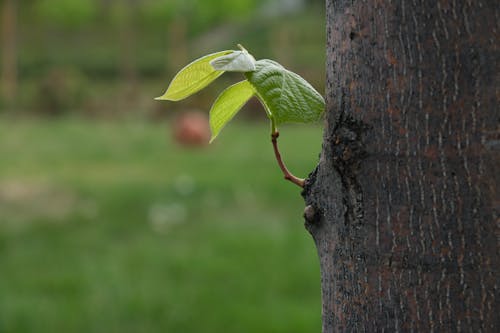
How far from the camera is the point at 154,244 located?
155 inches

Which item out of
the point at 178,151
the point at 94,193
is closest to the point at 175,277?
the point at 94,193

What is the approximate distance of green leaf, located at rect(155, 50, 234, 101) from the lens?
56 cm

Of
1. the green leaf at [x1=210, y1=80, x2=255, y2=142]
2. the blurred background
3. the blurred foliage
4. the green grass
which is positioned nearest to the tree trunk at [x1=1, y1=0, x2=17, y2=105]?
the blurred foliage

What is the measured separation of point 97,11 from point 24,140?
7075mm

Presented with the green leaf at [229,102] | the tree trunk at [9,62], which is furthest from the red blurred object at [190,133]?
the green leaf at [229,102]

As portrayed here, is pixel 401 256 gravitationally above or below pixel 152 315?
above

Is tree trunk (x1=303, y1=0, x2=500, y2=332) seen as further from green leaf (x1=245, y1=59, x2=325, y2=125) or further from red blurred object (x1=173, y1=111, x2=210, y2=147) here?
red blurred object (x1=173, y1=111, x2=210, y2=147)

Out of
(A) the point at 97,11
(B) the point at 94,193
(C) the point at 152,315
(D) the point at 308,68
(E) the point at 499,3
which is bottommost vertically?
(C) the point at 152,315

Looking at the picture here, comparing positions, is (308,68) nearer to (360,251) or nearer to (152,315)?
(152,315)

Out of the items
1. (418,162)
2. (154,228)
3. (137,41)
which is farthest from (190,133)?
(137,41)

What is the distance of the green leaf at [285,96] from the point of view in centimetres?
56

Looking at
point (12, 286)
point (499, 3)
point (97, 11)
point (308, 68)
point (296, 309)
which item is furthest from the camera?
point (97, 11)

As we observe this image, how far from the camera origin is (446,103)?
0.46m

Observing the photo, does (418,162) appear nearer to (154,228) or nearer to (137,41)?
(154,228)
